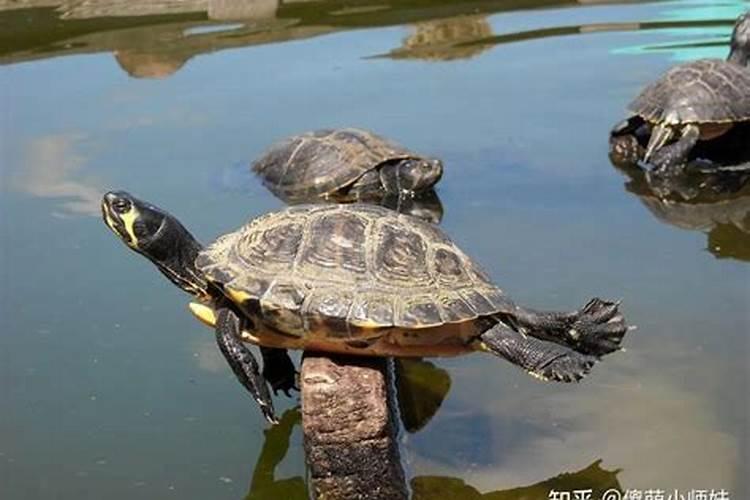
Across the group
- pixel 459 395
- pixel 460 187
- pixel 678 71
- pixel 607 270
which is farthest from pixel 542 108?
pixel 459 395

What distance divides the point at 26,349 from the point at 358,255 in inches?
76.3

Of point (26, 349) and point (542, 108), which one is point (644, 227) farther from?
point (26, 349)

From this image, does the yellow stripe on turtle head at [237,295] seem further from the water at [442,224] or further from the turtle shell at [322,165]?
the turtle shell at [322,165]

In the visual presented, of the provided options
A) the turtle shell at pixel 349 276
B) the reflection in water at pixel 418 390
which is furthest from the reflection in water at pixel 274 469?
the turtle shell at pixel 349 276

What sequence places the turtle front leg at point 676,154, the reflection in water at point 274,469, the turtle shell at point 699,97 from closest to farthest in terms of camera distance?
1. the reflection in water at point 274,469
2. the turtle front leg at point 676,154
3. the turtle shell at point 699,97

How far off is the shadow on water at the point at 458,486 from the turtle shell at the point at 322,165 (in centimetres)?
315

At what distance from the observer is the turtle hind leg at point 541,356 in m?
3.89

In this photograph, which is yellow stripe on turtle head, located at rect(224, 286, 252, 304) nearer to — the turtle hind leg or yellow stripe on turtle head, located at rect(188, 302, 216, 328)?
yellow stripe on turtle head, located at rect(188, 302, 216, 328)

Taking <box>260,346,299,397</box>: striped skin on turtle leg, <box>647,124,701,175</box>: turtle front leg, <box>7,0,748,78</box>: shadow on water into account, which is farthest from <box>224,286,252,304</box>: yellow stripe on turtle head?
<box>7,0,748,78</box>: shadow on water

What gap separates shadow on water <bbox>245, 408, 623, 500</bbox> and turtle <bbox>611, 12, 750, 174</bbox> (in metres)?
3.74

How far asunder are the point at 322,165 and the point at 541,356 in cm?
350

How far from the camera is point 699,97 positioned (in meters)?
7.55

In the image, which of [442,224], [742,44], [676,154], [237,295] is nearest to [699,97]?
[676,154]

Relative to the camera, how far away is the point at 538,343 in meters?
3.96
